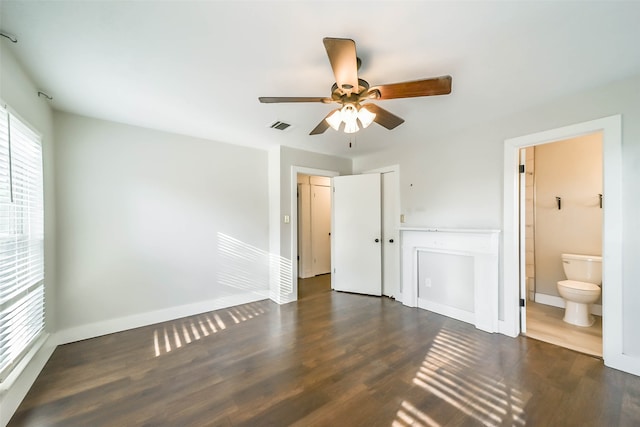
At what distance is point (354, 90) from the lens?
162 cm

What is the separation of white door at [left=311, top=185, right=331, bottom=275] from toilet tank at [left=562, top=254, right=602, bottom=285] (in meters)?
3.82

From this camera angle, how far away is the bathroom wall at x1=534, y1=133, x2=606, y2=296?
3061 mm

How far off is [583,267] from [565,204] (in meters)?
0.84

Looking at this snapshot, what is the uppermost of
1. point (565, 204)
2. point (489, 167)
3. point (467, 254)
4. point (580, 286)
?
point (489, 167)

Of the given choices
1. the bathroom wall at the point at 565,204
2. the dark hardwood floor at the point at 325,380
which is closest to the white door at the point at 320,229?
the dark hardwood floor at the point at 325,380

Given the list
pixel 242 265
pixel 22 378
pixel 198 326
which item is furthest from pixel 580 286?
pixel 22 378

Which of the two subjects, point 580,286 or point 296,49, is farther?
point 580,286

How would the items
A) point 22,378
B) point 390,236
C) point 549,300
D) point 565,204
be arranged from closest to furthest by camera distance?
point 22,378 → point 565,204 → point 549,300 → point 390,236

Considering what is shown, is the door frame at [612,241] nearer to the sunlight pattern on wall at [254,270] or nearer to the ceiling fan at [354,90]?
the ceiling fan at [354,90]

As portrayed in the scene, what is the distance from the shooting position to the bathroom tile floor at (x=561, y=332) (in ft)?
7.58

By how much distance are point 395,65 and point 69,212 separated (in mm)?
3330

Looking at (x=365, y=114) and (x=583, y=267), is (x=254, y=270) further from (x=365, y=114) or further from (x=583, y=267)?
(x=583, y=267)

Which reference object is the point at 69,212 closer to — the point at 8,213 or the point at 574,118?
the point at 8,213

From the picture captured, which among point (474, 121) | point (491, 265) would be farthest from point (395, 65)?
point (491, 265)
